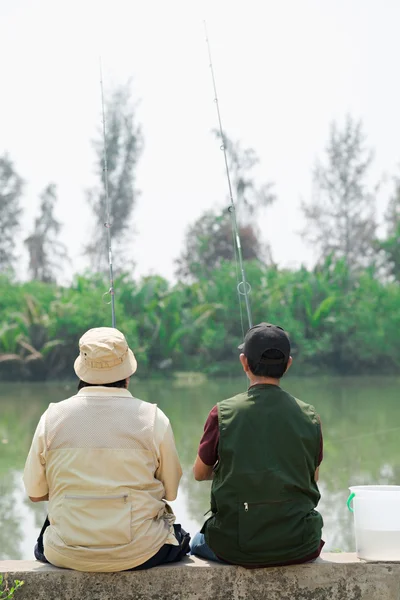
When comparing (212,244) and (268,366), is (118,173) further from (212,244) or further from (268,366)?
(268,366)

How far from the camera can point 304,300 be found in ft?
66.2

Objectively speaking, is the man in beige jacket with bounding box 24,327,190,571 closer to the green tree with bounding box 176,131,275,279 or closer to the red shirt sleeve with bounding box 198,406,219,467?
the red shirt sleeve with bounding box 198,406,219,467

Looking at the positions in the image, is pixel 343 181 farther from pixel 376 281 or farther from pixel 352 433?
pixel 352 433

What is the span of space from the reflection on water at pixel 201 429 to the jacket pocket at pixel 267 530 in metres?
2.55

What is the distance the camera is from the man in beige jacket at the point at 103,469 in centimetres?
222

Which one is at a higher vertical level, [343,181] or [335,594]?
[343,181]

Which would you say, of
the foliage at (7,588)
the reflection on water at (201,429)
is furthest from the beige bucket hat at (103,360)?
the reflection on water at (201,429)

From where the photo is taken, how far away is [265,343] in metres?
2.29

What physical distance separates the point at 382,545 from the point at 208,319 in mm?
17410

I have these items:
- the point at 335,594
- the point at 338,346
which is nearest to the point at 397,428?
the point at 335,594

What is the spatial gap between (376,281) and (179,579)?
18997mm

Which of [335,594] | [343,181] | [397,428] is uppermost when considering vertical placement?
[343,181]

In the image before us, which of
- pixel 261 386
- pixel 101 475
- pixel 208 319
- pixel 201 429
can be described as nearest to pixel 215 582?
pixel 101 475

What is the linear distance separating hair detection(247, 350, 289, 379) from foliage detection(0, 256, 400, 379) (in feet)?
51.8
